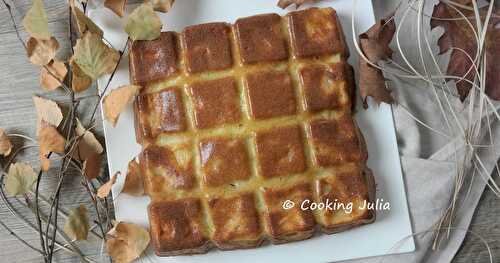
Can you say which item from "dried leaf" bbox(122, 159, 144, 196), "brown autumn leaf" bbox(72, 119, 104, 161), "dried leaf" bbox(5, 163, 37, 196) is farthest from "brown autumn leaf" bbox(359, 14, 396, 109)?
"dried leaf" bbox(5, 163, 37, 196)

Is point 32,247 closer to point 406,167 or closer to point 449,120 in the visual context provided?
point 406,167

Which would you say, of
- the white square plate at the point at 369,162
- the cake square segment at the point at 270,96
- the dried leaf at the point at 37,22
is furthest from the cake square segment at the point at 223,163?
the dried leaf at the point at 37,22

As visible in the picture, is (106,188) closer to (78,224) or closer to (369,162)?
(78,224)

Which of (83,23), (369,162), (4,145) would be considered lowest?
(369,162)

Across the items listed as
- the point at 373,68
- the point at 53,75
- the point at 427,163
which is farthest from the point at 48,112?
the point at 427,163

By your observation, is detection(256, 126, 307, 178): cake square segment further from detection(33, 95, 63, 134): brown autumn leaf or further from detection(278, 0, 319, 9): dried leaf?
detection(33, 95, 63, 134): brown autumn leaf

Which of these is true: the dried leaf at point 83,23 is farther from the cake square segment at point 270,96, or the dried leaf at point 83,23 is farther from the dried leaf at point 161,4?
the cake square segment at point 270,96
